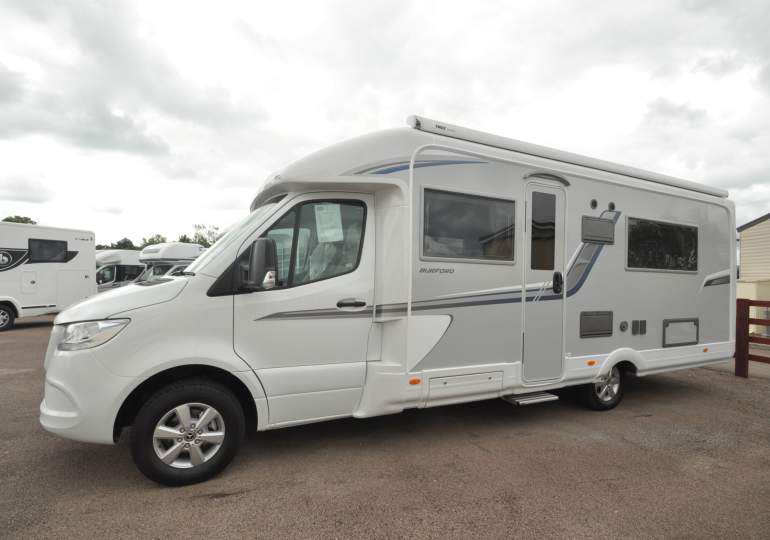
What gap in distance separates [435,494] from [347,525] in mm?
741

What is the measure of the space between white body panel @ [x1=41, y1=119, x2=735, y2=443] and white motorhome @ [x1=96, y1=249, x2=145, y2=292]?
14925 mm

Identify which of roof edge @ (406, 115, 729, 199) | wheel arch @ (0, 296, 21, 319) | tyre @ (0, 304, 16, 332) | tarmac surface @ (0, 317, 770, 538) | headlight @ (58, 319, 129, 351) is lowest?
tarmac surface @ (0, 317, 770, 538)

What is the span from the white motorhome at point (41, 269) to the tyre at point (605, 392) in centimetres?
1182

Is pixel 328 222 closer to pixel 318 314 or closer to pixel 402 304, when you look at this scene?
pixel 318 314

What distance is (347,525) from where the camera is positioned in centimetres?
294

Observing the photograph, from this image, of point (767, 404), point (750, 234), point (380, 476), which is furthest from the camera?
point (750, 234)

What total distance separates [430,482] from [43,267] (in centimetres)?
1361

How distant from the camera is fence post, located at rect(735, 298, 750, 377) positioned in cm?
760

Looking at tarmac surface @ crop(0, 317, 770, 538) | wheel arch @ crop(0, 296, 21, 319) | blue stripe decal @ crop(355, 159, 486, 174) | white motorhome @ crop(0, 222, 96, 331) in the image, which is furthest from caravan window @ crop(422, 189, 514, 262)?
wheel arch @ crop(0, 296, 21, 319)

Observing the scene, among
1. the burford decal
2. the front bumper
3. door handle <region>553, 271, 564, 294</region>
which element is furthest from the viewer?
door handle <region>553, 271, 564, 294</region>

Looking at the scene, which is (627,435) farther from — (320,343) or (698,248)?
(320,343)

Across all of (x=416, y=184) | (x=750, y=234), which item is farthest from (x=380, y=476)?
(x=750, y=234)

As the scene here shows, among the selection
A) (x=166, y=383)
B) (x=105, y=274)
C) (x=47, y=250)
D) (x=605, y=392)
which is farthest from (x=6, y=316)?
(x=605, y=392)

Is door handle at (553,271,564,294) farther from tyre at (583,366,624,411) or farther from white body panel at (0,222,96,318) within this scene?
white body panel at (0,222,96,318)
